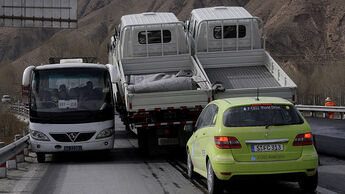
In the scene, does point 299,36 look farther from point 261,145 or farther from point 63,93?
point 261,145

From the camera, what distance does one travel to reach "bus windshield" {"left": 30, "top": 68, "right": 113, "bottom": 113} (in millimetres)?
15703

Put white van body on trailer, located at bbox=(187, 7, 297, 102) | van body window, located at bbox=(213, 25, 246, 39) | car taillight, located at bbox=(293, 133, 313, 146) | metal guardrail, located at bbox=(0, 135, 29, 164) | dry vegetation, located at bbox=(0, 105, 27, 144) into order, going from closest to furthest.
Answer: car taillight, located at bbox=(293, 133, 313, 146) → metal guardrail, located at bbox=(0, 135, 29, 164) → white van body on trailer, located at bbox=(187, 7, 297, 102) → van body window, located at bbox=(213, 25, 246, 39) → dry vegetation, located at bbox=(0, 105, 27, 144)

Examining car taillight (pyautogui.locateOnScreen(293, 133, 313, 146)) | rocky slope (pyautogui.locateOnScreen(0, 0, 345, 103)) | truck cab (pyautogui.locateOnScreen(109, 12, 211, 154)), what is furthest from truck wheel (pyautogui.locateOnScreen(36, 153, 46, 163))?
rocky slope (pyautogui.locateOnScreen(0, 0, 345, 103))

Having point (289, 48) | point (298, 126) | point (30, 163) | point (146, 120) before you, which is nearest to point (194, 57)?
point (146, 120)

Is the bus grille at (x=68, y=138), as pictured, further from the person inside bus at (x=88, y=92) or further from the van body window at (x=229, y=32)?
the van body window at (x=229, y=32)

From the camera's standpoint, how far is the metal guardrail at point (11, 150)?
1231 cm

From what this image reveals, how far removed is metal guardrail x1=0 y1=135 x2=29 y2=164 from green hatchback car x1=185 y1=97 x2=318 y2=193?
16.7 feet

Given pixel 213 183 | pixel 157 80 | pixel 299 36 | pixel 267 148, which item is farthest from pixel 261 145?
pixel 299 36

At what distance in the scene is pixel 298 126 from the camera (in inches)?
352

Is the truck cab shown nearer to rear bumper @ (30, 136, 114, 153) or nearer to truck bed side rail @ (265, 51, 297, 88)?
rear bumper @ (30, 136, 114, 153)

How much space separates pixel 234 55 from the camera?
18172 mm

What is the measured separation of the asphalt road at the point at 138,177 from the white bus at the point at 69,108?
0.54 m

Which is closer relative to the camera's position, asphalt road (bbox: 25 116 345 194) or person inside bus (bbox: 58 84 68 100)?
asphalt road (bbox: 25 116 345 194)

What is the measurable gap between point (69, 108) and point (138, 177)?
4443 millimetres
